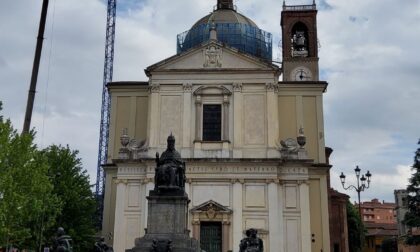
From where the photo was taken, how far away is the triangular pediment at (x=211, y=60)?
36.0 metres

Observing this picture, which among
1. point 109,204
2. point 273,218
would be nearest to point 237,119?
point 273,218

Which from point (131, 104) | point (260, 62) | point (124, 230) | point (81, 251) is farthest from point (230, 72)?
point (81, 251)

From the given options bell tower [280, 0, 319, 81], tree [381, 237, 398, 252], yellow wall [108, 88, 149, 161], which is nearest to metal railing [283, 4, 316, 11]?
bell tower [280, 0, 319, 81]

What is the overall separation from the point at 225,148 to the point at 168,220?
56.2 ft

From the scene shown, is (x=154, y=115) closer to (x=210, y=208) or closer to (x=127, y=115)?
(x=127, y=115)

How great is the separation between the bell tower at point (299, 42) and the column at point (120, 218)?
15.6 metres

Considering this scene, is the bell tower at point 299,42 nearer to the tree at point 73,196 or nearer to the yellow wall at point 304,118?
the yellow wall at point 304,118

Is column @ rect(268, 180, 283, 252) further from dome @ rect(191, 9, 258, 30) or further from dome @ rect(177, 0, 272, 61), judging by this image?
dome @ rect(191, 9, 258, 30)

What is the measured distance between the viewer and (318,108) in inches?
1476

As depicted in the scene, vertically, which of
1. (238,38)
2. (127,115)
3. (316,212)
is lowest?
(316,212)

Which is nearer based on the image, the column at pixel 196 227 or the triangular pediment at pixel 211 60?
the column at pixel 196 227

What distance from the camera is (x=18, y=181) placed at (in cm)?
2592

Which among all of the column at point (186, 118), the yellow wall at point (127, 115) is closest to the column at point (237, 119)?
the column at point (186, 118)

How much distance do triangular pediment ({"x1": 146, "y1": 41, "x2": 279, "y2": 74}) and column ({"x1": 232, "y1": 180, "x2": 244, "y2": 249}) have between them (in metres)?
7.84
